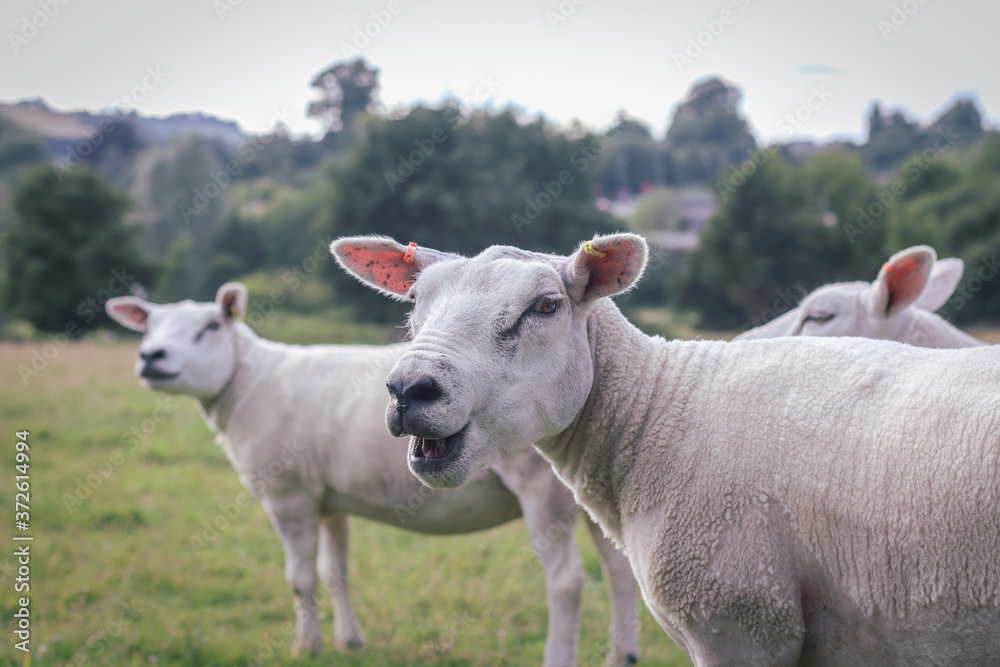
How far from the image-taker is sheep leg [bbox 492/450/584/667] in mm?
4801

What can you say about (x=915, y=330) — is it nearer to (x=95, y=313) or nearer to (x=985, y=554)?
(x=985, y=554)

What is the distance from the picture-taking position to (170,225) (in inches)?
1581

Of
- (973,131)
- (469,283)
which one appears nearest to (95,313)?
(469,283)

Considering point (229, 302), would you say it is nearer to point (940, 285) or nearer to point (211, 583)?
point (211, 583)

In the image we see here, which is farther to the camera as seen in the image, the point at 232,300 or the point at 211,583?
the point at 211,583

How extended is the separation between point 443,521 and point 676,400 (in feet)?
9.38

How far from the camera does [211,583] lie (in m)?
6.76

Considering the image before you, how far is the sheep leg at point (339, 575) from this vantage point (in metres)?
5.84

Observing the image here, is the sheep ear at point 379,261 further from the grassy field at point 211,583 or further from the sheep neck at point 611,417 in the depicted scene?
the grassy field at point 211,583

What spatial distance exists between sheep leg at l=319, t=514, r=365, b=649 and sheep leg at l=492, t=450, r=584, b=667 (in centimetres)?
177

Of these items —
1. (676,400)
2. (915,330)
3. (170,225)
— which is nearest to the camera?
(676,400)

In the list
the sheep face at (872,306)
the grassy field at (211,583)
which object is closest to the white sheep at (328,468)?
the grassy field at (211,583)

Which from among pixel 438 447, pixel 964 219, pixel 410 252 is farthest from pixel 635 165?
pixel 438 447

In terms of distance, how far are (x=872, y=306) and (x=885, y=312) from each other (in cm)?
9
